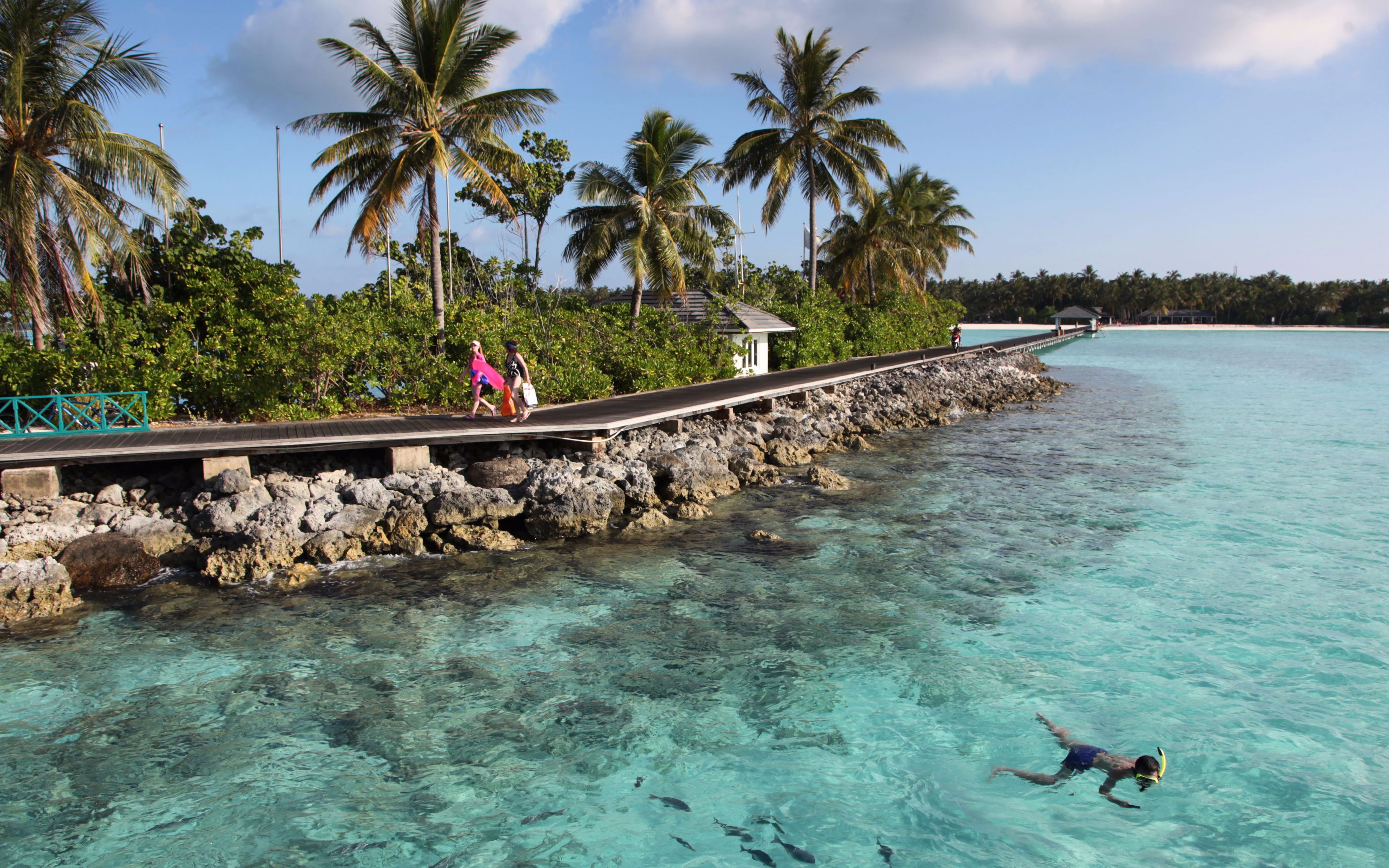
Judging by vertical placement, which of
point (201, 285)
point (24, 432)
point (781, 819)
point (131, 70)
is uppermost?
point (131, 70)

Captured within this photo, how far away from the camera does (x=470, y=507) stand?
1204cm

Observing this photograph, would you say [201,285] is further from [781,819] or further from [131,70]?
[781,819]

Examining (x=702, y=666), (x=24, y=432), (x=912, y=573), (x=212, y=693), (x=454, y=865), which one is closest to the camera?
(x=454, y=865)

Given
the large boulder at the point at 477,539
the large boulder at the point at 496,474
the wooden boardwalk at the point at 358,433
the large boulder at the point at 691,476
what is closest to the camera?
the wooden boardwalk at the point at 358,433

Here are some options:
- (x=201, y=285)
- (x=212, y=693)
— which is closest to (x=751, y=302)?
(x=201, y=285)

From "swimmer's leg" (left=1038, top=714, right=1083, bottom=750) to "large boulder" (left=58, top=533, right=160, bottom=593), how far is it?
35.1 feet

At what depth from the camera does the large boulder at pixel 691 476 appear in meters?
14.4

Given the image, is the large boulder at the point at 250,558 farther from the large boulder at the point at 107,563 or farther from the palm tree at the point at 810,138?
the palm tree at the point at 810,138

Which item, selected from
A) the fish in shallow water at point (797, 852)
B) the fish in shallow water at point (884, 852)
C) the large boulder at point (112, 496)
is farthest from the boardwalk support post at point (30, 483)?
the fish in shallow water at point (884, 852)

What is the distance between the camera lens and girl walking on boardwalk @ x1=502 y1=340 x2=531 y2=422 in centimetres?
1405

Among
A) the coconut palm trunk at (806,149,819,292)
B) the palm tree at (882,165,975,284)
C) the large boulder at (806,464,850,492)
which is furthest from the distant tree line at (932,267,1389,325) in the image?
the large boulder at (806,464,850,492)

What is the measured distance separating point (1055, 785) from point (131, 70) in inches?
716

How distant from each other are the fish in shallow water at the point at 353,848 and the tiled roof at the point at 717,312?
19.9 meters

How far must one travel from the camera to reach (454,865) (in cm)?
557
